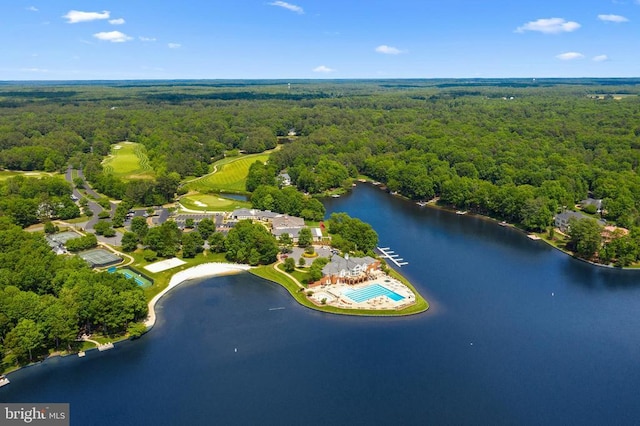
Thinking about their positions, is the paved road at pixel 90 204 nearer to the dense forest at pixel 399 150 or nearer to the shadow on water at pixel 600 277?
the dense forest at pixel 399 150

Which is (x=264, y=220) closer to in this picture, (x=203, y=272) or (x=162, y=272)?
(x=203, y=272)

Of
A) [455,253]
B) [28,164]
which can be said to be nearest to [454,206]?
[455,253]

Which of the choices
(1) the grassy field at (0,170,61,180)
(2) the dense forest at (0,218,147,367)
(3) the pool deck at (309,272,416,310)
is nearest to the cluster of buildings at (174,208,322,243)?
Answer: (3) the pool deck at (309,272,416,310)

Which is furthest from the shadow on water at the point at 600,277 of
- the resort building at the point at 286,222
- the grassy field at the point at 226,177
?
the grassy field at the point at 226,177

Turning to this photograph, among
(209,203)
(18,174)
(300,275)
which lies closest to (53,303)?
(300,275)

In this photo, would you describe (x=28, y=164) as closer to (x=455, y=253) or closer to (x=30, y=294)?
(x=30, y=294)

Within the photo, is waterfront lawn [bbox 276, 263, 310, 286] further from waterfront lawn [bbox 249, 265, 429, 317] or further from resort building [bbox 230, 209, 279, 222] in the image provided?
resort building [bbox 230, 209, 279, 222]
